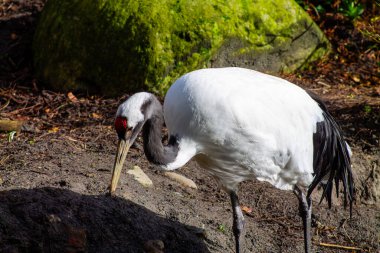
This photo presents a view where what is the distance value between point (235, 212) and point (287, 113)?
2.61 feet

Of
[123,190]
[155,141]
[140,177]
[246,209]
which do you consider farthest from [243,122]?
[246,209]

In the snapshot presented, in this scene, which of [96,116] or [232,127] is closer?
[232,127]

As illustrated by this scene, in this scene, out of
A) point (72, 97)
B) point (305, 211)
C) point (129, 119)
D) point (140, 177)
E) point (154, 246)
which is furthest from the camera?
point (72, 97)

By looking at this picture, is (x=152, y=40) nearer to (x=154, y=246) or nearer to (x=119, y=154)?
(x=119, y=154)

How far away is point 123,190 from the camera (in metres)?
4.80

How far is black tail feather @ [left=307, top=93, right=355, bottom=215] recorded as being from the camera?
188 inches

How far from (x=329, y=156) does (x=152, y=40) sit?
216 centimetres

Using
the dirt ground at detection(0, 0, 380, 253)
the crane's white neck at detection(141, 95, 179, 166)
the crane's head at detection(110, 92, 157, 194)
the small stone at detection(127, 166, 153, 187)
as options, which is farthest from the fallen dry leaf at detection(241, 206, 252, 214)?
the crane's head at detection(110, 92, 157, 194)

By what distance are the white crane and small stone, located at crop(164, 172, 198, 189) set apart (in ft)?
2.30

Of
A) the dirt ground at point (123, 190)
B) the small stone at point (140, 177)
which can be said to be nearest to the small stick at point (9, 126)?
the dirt ground at point (123, 190)

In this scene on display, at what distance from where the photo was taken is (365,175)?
18.8ft

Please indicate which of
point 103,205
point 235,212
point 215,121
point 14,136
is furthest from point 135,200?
point 14,136

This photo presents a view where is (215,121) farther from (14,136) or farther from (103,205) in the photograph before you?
(14,136)

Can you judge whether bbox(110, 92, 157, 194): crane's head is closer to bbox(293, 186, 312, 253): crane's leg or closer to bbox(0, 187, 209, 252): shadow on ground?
bbox(0, 187, 209, 252): shadow on ground
